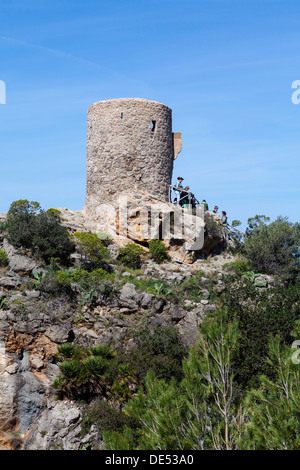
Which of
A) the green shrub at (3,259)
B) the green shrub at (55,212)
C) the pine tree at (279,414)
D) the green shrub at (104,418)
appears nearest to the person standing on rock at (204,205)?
the green shrub at (55,212)

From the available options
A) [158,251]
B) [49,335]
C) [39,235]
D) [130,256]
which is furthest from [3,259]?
[158,251]

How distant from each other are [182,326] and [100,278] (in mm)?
3661

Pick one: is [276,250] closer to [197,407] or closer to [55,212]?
[55,212]

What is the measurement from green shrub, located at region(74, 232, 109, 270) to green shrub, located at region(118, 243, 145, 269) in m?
0.95

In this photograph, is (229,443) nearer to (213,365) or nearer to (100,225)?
(213,365)

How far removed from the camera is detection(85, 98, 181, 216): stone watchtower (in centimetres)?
2789

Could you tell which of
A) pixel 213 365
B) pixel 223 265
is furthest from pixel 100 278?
pixel 213 365

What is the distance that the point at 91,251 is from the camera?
82.8ft

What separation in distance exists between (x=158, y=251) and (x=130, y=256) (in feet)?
4.16

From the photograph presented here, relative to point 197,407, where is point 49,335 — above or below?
above

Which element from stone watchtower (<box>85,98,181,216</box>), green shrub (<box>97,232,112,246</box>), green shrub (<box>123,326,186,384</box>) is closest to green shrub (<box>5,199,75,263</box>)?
green shrub (<box>97,232,112,246</box>)

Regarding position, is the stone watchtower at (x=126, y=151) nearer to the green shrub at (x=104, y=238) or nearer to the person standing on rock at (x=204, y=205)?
the green shrub at (x=104, y=238)

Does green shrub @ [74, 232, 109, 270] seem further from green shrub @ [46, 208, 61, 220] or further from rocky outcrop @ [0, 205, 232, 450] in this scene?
green shrub @ [46, 208, 61, 220]

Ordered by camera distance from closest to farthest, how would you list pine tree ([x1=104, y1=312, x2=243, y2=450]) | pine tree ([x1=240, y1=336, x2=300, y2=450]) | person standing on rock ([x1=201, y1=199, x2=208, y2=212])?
pine tree ([x1=240, y1=336, x2=300, y2=450]), pine tree ([x1=104, y1=312, x2=243, y2=450]), person standing on rock ([x1=201, y1=199, x2=208, y2=212])
